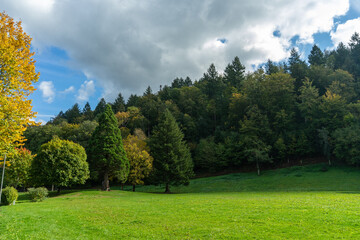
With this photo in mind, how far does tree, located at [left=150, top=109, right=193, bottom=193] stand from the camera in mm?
36125

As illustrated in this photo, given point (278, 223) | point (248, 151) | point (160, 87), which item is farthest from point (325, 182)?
point (160, 87)

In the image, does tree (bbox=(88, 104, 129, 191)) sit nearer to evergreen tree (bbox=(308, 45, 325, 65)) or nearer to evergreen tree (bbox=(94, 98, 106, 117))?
evergreen tree (bbox=(94, 98, 106, 117))

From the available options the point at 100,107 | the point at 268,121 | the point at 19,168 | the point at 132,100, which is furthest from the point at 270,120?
the point at 100,107

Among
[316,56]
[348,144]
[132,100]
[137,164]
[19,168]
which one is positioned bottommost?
[137,164]

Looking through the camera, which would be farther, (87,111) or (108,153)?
(87,111)

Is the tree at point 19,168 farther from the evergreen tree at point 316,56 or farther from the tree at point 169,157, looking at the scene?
the evergreen tree at point 316,56

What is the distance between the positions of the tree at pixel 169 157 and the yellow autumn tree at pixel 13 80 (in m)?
26.3

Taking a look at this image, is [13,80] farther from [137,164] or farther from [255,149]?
[255,149]

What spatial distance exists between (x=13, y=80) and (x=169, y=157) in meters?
28.2

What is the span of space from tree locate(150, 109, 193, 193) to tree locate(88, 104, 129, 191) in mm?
5633

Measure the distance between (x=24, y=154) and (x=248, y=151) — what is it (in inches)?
1898

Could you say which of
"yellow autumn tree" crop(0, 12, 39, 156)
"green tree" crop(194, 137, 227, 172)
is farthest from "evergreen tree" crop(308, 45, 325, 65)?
"yellow autumn tree" crop(0, 12, 39, 156)


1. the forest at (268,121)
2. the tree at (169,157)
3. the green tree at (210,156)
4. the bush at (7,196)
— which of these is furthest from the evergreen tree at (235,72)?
the bush at (7,196)

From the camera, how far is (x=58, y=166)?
108ft
